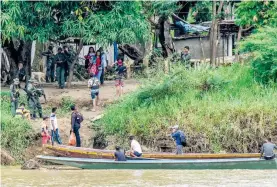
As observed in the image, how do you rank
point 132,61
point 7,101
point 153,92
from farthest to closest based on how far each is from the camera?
point 132,61
point 7,101
point 153,92

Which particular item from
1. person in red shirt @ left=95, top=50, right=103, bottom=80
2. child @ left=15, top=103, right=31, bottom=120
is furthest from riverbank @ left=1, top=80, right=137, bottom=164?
person in red shirt @ left=95, top=50, right=103, bottom=80

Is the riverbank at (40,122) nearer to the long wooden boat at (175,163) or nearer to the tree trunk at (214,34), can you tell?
the long wooden boat at (175,163)

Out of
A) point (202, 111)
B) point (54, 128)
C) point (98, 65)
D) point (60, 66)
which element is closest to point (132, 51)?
point (98, 65)

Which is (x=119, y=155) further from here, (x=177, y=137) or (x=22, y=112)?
(x=22, y=112)

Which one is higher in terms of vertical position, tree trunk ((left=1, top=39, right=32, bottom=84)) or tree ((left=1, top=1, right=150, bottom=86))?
tree ((left=1, top=1, right=150, bottom=86))

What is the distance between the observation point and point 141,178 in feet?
67.5

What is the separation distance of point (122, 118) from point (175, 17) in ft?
30.1

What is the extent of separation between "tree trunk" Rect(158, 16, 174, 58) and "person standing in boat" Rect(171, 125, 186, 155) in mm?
10379

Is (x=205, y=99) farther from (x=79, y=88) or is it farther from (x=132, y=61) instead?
(x=132, y=61)

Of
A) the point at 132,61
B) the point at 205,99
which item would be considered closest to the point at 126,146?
the point at 205,99

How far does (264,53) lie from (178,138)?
195 inches

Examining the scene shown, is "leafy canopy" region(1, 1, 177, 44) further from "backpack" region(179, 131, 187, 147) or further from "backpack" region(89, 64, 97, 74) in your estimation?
"backpack" region(179, 131, 187, 147)

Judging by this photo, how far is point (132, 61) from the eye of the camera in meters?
34.5

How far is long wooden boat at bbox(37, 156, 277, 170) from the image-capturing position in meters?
21.0
